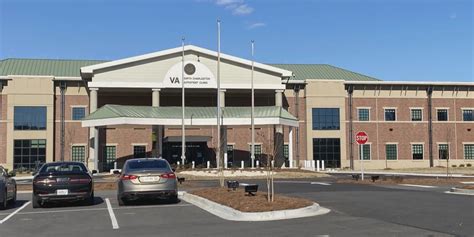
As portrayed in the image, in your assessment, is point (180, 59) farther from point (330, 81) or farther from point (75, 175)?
point (75, 175)

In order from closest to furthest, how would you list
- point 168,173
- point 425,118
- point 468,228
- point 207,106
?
point 468,228, point 168,173, point 207,106, point 425,118

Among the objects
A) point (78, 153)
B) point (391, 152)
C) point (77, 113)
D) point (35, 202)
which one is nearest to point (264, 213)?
point (35, 202)

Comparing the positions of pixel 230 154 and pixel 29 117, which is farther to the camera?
pixel 230 154

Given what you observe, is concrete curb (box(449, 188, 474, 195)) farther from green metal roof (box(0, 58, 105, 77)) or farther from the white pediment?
green metal roof (box(0, 58, 105, 77))

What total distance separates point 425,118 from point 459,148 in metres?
5.16

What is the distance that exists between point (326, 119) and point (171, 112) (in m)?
18.6

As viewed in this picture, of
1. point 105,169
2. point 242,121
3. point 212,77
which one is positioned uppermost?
point 212,77

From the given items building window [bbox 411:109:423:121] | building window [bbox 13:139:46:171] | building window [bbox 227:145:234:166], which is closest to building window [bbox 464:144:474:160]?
building window [bbox 411:109:423:121]

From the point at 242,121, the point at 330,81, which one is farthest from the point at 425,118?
the point at 242,121

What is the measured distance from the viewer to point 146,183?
16.6 m

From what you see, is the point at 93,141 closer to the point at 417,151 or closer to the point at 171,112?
the point at 171,112

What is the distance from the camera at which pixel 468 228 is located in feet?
35.8

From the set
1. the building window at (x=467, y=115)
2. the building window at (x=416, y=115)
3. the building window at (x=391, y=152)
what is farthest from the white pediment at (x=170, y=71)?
the building window at (x=467, y=115)

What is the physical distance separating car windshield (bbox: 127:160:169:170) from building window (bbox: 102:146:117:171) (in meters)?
40.1
